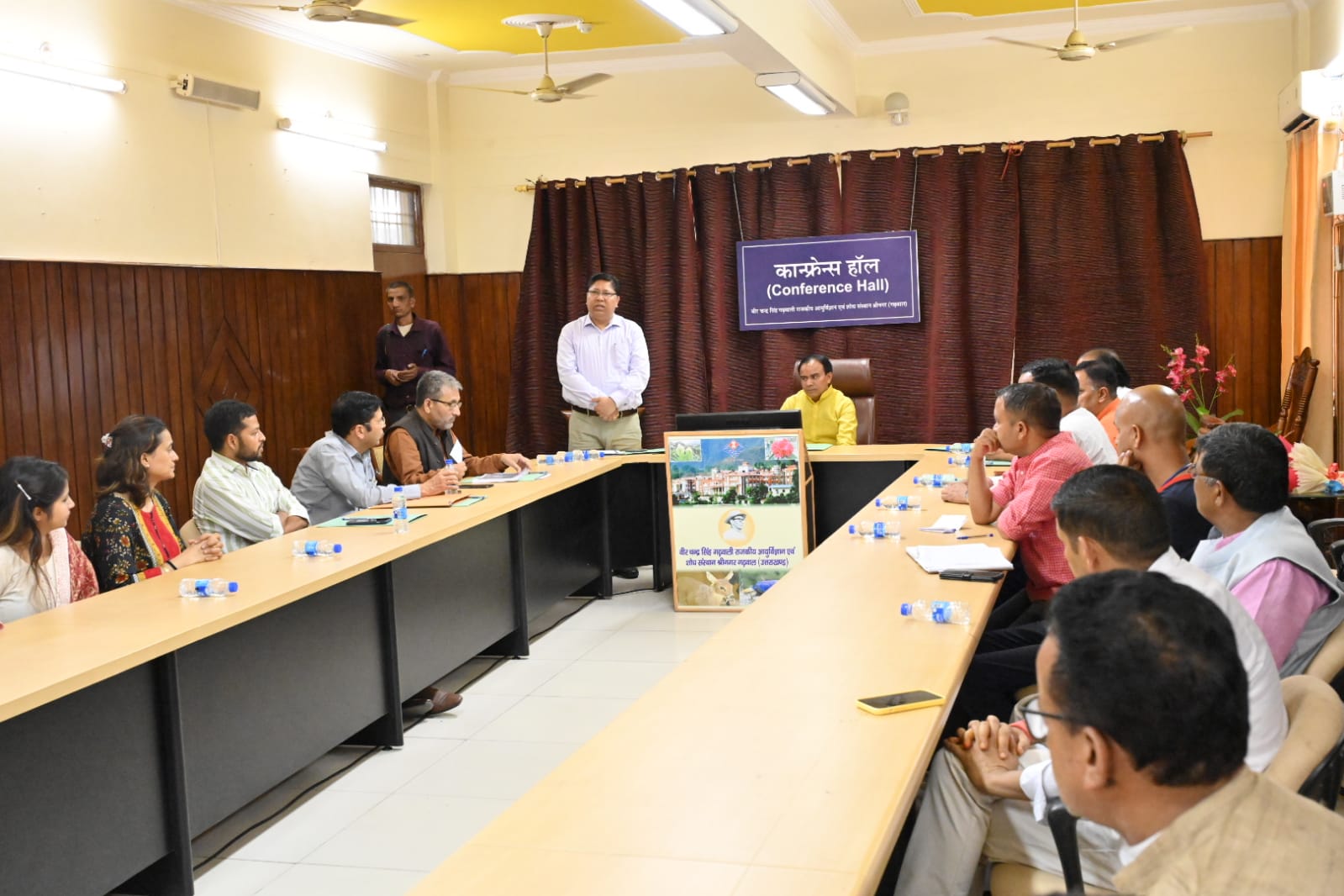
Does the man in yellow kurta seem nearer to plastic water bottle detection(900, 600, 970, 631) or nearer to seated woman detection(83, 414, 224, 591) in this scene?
seated woman detection(83, 414, 224, 591)

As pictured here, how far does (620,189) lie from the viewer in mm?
9047

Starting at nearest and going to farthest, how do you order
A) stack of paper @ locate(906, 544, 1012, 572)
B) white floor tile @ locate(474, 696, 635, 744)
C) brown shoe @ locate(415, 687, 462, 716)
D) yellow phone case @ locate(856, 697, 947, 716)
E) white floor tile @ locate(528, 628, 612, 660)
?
yellow phone case @ locate(856, 697, 947, 716), stack of paper @ locate(906, 544, 1012, 572), white floor tile @ locate(474, 696, 635, 744), brown shoe @ locate(415, 687, 462, 716), white floor tile @ locate(528, 628, 612, 660)

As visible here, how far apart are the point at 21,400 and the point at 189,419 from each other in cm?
110

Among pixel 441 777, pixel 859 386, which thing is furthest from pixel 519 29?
pixel 441 777

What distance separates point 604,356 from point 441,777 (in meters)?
4.01

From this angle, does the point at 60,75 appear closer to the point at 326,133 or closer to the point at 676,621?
the point at 326,133

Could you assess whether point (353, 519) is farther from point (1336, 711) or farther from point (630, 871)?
point (1336, 711)

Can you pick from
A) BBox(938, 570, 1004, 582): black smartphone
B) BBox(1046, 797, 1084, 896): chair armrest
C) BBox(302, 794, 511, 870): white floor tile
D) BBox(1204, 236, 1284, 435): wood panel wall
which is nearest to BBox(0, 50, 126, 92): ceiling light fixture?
BBox(302, 794, 511, 870): white floor tile

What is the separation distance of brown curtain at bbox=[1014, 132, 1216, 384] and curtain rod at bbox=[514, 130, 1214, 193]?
0.04m

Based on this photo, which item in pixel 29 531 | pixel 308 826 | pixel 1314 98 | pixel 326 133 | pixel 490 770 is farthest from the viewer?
pixel 326 133

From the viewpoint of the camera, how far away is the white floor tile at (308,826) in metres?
3.52

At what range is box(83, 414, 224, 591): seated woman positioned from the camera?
13.3ft

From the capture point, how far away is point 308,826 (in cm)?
370

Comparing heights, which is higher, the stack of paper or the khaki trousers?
the khaki trousers
